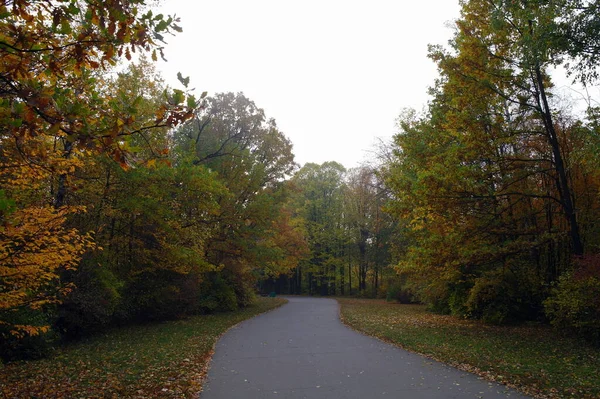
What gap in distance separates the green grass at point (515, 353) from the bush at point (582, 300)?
1.52 feet

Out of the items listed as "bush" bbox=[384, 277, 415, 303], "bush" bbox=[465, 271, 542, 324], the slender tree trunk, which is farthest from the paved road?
"bush" bbox=[384, 277, 415, 303]

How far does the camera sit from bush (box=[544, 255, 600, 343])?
32.6 feet

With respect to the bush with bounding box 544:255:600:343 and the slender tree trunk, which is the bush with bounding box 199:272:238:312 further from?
the slender tree trunk

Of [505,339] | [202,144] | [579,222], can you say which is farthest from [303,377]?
[202,144]

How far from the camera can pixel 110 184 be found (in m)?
14.4

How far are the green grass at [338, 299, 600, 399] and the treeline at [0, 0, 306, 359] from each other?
6.88 metres

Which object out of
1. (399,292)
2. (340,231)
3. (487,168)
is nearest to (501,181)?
(487,168)

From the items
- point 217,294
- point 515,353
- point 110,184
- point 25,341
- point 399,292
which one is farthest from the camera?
point 399,292

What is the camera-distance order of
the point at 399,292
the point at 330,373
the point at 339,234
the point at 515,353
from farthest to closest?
the point at 339,234
the point at 399,292
the point at 515,353
the point at 330,373

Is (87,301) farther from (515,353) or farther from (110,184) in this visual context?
(515,353)

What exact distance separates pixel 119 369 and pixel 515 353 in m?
8.84

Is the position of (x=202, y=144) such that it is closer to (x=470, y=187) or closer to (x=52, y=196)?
(x=52, y=196)

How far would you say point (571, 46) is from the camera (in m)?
8.94

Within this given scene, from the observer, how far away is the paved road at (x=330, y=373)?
21.0 ft
